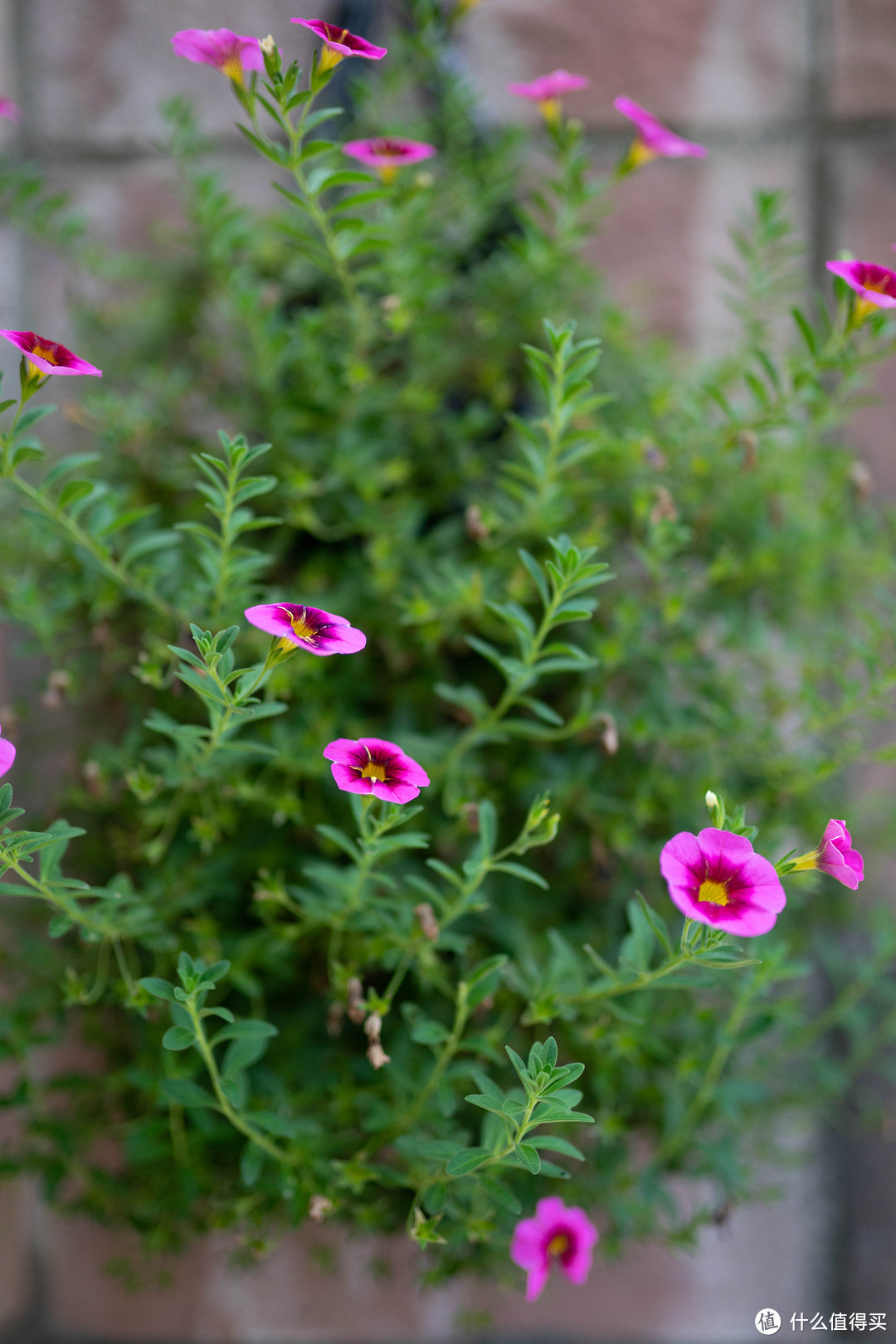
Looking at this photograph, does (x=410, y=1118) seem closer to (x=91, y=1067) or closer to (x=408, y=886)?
(x=408, y=886)

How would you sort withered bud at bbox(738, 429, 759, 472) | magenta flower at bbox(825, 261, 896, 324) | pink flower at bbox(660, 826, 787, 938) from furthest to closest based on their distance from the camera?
1. withered bud at bbox(738, 429, 759, 472)
2. magenta flower at bbox(825, 261, 896, 324)
3. pink flower at bbox(660, 826, 787, 938)

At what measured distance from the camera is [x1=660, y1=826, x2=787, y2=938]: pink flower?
1.34ft

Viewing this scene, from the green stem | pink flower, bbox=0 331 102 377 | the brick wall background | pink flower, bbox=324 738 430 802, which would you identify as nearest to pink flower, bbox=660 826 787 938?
pink flower, bbox=324 738 430 802

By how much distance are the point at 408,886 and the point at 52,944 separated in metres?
0.35

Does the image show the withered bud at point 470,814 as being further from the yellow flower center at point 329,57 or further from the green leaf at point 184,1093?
the yellow flower center at point 329,57

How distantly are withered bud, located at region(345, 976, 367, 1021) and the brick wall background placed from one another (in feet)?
1.68

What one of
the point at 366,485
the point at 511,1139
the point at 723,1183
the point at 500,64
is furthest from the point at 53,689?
the point at 500,64

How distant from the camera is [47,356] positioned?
1.65 feet

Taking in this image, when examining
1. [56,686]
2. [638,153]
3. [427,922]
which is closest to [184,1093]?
[427,922]

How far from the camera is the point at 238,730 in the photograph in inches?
27.7

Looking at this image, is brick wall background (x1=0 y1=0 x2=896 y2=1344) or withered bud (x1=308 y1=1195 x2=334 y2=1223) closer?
withered bud (x1=308 y1=1195 x2=334 y2=1223)

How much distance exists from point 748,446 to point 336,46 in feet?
1.13

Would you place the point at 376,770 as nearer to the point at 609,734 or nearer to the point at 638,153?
the point at 609,734

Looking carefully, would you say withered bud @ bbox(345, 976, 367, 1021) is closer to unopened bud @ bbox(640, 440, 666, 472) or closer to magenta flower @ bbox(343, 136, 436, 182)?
unopened bud @ bbox(640, 440, 666, 472)
